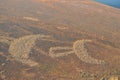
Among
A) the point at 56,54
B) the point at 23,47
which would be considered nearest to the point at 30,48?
the point at 23,47

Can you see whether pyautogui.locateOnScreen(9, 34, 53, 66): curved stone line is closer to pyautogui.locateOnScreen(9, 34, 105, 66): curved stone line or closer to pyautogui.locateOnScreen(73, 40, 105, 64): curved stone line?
pyautogui.locateOnScreen(9, 34, 105, 66): curved stone line

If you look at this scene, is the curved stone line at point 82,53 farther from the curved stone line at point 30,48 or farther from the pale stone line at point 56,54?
the pale stone line at point 56,54

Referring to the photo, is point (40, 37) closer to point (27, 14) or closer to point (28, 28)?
point (28, 28)

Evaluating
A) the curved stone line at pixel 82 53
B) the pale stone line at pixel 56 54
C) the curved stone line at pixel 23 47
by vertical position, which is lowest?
the curved stone line at pixel 82 53

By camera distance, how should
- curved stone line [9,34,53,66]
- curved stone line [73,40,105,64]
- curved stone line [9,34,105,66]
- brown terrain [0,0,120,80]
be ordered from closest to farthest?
1. brown terrain [0,0,120,80]
2. curved stone line [9,34,53,66]
3. curved stone line [9,34,105,66]
4. curved stone line [73,40,105,64]

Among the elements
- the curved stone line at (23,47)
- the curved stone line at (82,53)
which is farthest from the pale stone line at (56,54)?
the curved stone line at (23,47)

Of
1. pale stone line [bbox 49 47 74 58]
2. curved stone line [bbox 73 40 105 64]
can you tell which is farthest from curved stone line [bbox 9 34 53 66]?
curved stone line [bbox 73 40 105 64]

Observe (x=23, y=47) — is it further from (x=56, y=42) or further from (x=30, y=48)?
(x=56, y=42)

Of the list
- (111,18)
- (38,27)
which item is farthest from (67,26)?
(111,18)
